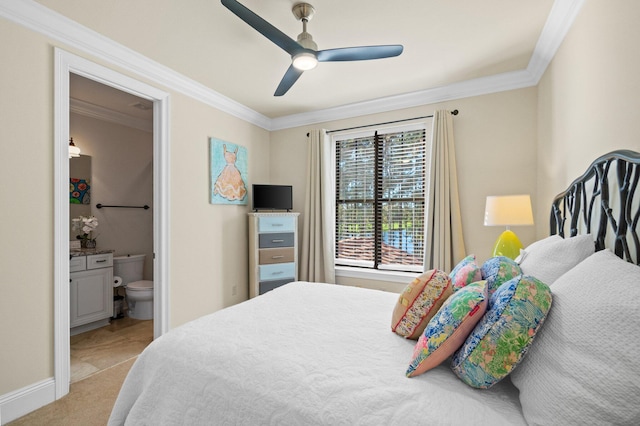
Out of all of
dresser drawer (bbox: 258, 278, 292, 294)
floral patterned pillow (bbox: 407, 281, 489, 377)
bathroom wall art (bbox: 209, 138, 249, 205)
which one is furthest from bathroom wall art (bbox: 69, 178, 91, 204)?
floral patterned pillow (bbox: 407, 281, 489, 377)

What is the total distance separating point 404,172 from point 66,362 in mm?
3710

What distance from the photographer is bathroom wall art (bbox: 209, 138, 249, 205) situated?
3516mm

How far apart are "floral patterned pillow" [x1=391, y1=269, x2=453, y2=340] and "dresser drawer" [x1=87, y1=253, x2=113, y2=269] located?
3.60 m

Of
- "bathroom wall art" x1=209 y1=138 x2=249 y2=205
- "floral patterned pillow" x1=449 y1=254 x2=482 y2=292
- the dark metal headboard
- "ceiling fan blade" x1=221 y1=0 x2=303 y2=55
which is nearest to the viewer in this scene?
the dark metal headboard

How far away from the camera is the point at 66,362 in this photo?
2189mm

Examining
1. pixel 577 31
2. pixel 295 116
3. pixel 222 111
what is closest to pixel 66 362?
pixel 222 111

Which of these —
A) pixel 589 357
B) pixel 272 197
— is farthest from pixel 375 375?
pixel 272 197

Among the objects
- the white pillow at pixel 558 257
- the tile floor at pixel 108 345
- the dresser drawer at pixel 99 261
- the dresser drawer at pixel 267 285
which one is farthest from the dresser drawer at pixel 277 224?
the white pillow at pixel 558 257

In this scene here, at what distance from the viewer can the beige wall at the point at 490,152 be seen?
2.96 metres

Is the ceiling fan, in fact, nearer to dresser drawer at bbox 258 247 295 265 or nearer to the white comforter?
the white comforter

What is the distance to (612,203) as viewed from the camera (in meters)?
1.45

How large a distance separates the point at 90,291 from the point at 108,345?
0.74 meters

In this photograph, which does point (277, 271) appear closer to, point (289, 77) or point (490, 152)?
point (289, 77)

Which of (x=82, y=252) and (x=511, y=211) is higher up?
(x=511, y=211)
